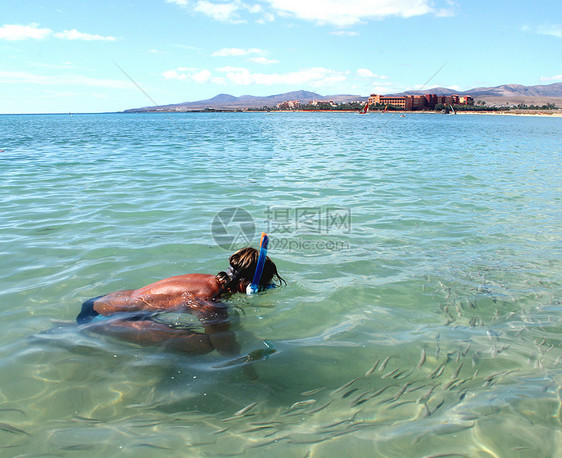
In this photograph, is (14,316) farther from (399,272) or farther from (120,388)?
(399,272)

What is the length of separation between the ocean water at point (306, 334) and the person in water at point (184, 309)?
0.17 metres

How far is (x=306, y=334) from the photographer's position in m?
4.36

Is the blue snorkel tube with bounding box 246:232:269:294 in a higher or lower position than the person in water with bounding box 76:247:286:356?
higher

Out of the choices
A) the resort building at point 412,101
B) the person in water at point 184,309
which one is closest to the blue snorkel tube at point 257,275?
the person in water at point 184,309

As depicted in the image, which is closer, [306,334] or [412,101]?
[306,334]

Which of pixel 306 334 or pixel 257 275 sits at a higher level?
pixel 257 275

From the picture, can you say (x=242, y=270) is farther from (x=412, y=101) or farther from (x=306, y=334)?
(x=412, y=101)

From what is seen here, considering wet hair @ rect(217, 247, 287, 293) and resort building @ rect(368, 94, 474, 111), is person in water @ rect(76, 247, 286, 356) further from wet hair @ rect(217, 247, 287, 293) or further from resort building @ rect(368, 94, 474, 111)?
resort building @ rect(368, 94, 474, 111)

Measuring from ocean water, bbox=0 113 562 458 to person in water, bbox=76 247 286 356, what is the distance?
0.17m

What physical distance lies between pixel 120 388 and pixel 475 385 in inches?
122

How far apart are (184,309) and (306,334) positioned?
1376 millimetres

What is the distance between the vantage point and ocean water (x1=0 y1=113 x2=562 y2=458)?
2859 millimetres

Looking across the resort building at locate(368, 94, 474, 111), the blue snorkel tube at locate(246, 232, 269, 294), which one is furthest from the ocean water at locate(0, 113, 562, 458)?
the resort building at locate(368, 94, 474, 111)

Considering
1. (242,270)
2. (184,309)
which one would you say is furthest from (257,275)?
(184,309)
